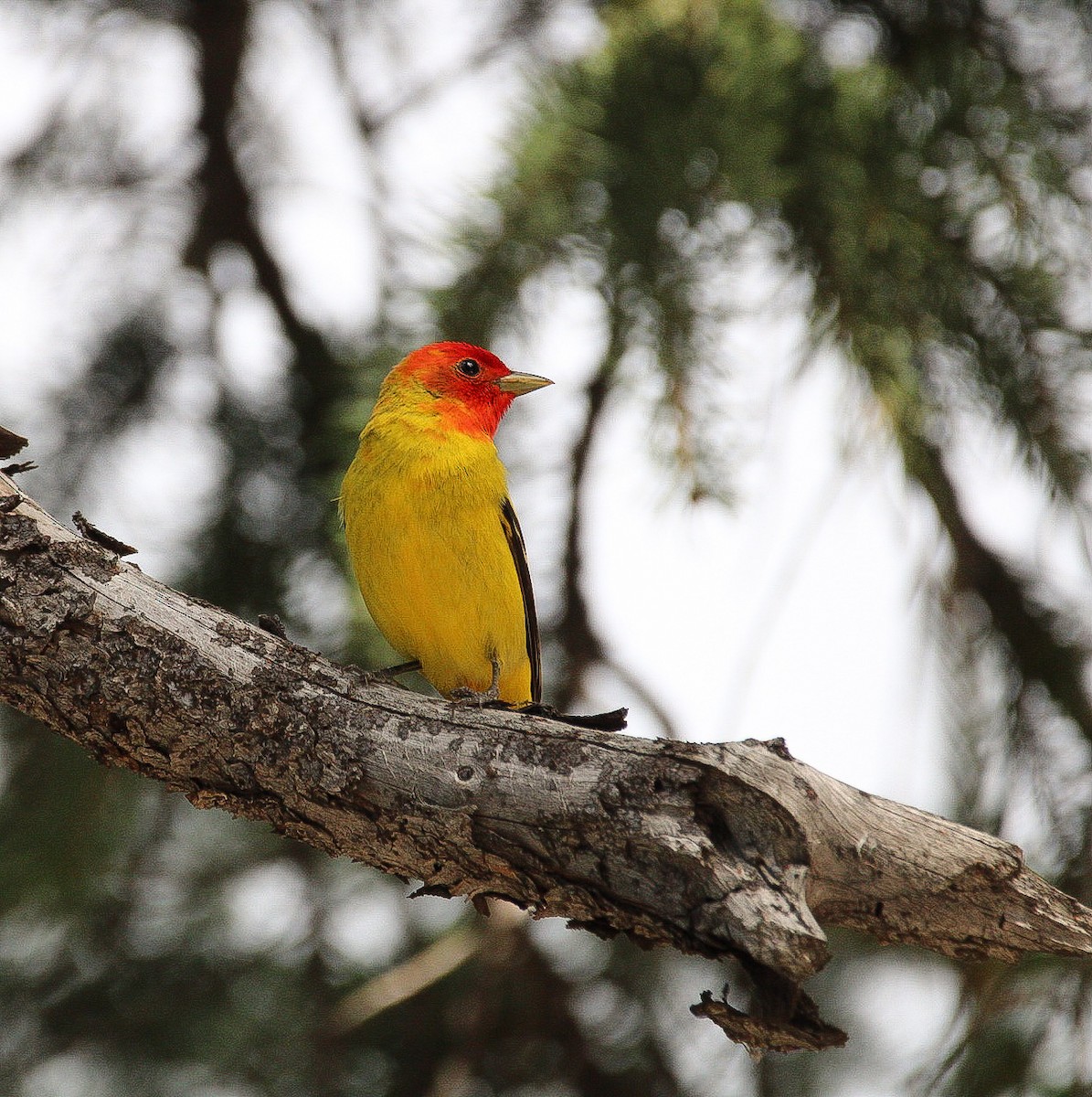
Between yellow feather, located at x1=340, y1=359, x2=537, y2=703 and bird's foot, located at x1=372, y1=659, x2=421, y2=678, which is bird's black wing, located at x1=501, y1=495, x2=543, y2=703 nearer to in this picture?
yellow feather, located at x1=340, y1=359, x2=537, y2=703

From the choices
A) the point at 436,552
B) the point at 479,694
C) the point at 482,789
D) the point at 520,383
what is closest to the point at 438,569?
the point at 436,552

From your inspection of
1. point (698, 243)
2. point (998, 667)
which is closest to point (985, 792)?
point (998, 667)

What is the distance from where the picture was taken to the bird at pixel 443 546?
11.9 ft

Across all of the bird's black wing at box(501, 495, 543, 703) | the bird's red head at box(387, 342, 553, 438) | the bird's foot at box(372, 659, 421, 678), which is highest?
the bird's red head at box(387, 342, 553, 438)

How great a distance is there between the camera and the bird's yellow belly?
11.8 ft

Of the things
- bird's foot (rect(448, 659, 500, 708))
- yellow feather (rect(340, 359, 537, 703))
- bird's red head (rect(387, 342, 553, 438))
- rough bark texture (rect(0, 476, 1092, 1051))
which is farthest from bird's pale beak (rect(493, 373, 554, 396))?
rough bark texture (rect(0, 476, 1092, 1051))

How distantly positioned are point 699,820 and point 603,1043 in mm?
2454

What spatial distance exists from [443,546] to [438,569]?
0.07 meters

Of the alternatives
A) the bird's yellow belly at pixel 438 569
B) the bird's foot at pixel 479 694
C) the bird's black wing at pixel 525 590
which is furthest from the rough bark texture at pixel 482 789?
the bird's black wing at pixel 525 590

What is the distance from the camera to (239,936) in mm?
4281

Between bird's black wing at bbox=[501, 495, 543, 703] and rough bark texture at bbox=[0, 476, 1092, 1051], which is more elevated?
rough bark texture at bbox=[0, 476, 1092, 1051]

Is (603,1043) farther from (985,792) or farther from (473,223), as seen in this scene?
(473,223)

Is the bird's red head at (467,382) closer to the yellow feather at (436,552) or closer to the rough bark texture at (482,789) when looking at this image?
the yellow feather at (436,552)

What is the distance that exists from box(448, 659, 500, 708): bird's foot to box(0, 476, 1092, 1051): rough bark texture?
0.32 ft
